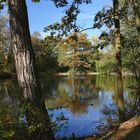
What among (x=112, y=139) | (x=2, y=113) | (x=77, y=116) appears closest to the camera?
(x=2, y=113)

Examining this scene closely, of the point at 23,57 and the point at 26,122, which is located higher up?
the point at 23,57

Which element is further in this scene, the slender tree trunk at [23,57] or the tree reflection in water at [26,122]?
the slender tree trunk at [23,57]

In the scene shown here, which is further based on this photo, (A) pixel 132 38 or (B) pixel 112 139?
(A) pixel 132 38

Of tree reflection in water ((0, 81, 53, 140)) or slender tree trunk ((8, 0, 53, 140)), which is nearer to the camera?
tree reflection in water ((0, 81, 53, 140))

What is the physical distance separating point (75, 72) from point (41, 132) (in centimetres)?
6464

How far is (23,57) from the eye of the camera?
678 centimetres

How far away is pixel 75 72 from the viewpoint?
7119cm

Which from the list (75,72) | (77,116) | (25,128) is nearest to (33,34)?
(75,72)

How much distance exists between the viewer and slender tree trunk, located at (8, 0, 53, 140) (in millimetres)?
6766

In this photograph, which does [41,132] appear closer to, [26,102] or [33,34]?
[26,102]

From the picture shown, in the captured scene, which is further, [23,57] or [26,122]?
[23,57]

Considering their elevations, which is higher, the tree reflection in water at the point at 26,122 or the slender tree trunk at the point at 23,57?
the slender tree trunk at the point at 23,57

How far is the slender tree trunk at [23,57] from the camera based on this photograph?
677cm

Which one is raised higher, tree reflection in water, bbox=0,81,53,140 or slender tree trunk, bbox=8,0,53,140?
slender tree trunk, bbox=8,0,53,140
